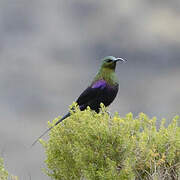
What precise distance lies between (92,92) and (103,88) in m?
0.22

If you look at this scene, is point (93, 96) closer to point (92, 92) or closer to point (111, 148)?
point (92, 92)

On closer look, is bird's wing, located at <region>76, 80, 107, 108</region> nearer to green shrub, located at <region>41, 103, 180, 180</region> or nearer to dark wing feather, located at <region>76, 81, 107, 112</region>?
dark wing feather, located at <region>76, 81, 107, 112</region>

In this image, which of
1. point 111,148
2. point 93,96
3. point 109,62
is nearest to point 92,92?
point 93,96

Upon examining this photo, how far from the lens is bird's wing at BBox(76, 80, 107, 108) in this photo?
8.34 metres

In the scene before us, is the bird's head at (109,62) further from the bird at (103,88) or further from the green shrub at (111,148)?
the green shrub at (111,148)

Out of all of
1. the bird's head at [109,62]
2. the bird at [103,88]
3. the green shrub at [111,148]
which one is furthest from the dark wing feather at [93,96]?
the green shrub at [111,148]

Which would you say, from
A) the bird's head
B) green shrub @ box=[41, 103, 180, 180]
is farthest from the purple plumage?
green shrub @ box=[41, 103, 180, 180]

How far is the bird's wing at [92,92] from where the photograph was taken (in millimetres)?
8344

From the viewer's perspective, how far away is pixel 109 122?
23.2 feet

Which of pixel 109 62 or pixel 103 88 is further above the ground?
pixel 109 62

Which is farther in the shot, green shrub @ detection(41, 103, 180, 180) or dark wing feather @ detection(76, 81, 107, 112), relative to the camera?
dark wing feather @ detection(76, 81, 107, 112)

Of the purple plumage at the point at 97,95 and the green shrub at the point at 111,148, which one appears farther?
the purple plumage at the point at 97,95

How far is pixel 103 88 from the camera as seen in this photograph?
27.3 feet

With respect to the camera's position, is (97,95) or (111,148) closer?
(111,148)
